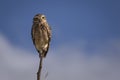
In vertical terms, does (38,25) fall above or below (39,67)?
above

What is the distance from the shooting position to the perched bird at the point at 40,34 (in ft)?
25.7

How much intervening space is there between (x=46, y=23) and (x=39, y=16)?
0.50 metres

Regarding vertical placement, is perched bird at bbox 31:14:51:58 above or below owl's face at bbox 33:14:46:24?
below

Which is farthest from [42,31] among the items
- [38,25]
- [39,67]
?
[39,67]

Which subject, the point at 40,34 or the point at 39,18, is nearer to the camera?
the point at 40,34

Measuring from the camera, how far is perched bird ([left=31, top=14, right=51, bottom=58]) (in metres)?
7.85

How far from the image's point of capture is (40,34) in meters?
7.91

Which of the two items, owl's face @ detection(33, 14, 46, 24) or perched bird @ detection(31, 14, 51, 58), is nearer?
perched bird @ detection(31, 14, 51, 58)

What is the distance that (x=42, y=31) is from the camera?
809 centimetres

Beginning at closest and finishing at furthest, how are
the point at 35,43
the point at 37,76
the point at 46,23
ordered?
the point at 37,76
the point at 35,43
the point at 46,23

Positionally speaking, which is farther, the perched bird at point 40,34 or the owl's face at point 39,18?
the owl's face at point 39,18

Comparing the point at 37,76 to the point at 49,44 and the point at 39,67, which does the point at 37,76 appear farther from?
the point at 49,44

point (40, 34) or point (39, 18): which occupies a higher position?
point (39, 18)

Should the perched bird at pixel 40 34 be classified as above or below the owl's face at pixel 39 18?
below
